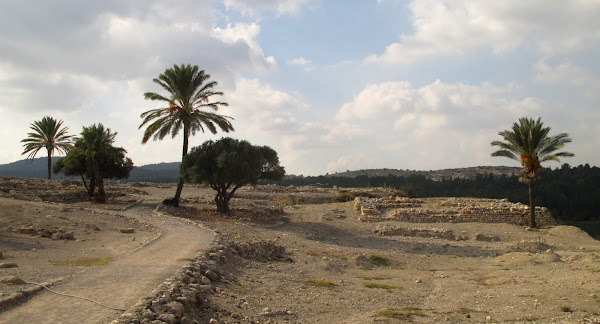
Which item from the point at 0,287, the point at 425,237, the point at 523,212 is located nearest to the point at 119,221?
the point at 0,287

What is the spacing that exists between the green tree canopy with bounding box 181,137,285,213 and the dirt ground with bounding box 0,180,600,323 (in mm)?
2031

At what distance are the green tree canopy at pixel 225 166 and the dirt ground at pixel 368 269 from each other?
2.03 meters

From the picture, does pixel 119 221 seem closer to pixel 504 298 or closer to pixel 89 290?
pixel 89 290

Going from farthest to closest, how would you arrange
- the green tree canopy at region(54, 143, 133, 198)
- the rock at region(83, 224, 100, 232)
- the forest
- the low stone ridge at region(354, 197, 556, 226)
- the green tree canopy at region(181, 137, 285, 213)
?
the forest → the green tree canopy at region(54, 143, 133, 198) → the low stone ridge at region(354, 197, 556, 226) → the green tree canopy at region(181, 137, 285, 213) → the rock at region(83, 224, 100, 232)

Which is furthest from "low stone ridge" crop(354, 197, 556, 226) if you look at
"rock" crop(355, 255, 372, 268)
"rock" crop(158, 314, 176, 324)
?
"rock" crop(158, 314, 176, 324)

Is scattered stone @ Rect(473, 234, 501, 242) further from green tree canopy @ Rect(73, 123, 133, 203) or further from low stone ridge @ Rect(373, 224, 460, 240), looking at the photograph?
green tree canopy @ Rect(73, 123, 133, 203)

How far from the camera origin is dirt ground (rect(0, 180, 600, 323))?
802cm

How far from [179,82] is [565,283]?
20919mm

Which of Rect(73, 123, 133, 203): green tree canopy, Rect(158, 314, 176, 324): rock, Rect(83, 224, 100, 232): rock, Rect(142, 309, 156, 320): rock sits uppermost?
Rect(73, 123, 133, 203): green tree canopy

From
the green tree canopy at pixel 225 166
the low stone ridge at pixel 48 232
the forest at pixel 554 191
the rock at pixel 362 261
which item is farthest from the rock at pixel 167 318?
the forest at pixel 554 191

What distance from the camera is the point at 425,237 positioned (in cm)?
2134

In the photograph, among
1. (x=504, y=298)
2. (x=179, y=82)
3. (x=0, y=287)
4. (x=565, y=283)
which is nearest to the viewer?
(x=0, y=287)

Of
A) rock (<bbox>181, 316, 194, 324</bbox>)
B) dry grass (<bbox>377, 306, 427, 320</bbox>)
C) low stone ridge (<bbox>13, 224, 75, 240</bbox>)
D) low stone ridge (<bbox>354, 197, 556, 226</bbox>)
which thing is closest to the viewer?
rock (<bbox>181, 316, 194, 324</bbox>)

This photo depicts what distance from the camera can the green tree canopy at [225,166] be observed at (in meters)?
22.5
